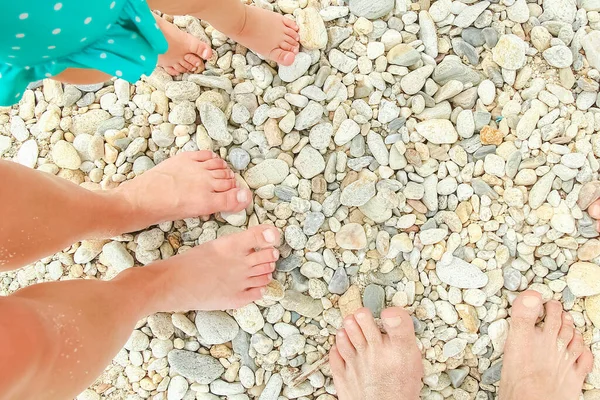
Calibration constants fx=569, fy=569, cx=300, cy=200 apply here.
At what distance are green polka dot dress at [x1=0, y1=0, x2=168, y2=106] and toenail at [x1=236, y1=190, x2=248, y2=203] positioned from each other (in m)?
0.45

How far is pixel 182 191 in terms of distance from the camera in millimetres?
1335

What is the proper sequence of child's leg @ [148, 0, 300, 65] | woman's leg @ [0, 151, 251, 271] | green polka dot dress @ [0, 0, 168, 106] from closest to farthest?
green polka dot dress @ [0, 0, 168, 106] → woman's leg @ [0, 151, 251, 271] → child's leg @ [148, 0, 300, 65]

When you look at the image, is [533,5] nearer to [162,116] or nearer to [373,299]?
[373,299]

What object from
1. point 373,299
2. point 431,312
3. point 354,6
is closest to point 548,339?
point 431,312

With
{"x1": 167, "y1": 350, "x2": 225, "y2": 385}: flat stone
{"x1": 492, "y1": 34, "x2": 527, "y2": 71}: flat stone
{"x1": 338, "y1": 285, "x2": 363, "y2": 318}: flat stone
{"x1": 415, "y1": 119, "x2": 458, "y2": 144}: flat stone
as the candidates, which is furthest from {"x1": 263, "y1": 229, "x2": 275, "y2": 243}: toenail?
{"x1": 492, "y1": 34, "x2": 527, "y2": 71}: flat stone

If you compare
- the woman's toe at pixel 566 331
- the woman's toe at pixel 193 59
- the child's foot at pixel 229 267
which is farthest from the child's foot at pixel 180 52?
the woman's toe at pixel 566 331

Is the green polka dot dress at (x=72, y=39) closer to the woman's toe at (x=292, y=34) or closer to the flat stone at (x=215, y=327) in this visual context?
the woman's toe at (x=292, y=34)

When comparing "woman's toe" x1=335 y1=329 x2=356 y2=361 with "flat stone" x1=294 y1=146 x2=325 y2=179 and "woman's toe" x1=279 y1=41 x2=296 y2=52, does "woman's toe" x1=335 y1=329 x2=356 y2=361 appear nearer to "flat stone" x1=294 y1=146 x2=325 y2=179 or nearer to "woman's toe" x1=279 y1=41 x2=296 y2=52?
"flat stone" x1=294 y1=146 x2=325 y2=179

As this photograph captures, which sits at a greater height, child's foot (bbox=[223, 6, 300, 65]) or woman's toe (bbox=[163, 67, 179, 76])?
child's foot (bbox=[223, 6, 300, 65])

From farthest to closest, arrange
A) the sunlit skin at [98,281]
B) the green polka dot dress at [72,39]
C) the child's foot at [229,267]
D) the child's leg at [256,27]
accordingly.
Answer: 1. the child's foot at [229,267]
2. the child's leg at [256,27]
3. the sunlit skin at [98,281]
4. the green polka dot dress at [72,39]

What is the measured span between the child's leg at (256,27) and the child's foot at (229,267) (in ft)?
1.39

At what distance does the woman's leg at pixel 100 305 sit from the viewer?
0.88 metres

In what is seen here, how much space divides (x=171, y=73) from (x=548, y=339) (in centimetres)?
113

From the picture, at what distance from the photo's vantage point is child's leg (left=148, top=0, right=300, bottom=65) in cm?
122
